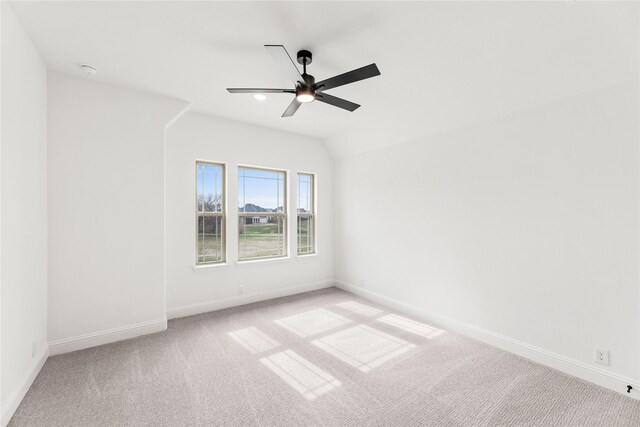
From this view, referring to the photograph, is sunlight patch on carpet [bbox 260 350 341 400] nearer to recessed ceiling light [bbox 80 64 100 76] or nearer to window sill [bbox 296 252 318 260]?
window sill [bbox 296 252 318 260]

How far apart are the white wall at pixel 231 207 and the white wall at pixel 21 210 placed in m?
1.29

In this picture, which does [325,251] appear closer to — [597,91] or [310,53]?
[310,53]

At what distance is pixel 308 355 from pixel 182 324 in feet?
6.04

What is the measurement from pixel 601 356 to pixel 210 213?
4.66 metres

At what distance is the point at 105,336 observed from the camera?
310cm

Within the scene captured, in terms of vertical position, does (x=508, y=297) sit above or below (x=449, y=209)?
below

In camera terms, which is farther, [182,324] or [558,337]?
[182,324]

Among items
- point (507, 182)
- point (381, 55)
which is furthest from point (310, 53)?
point (507, 182)

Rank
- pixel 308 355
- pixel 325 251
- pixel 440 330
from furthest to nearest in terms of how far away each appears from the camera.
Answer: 1. pixel 325 251
2. pixel 440 330
3. pixel 308 355

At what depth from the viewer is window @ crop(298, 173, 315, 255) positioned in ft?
17.3

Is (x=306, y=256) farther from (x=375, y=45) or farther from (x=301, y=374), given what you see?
(x=375, y=45)

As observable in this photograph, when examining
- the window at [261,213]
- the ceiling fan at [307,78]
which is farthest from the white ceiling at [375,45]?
the window at [261,213]

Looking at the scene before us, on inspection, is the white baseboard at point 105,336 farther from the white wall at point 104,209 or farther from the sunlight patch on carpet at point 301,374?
the sunlight patch on carpet at point 301,374

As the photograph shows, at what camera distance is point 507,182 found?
304 cm
